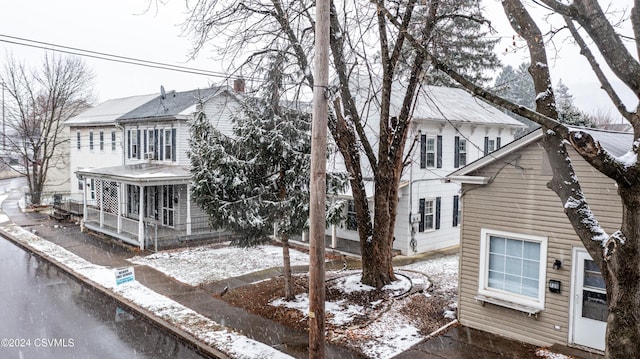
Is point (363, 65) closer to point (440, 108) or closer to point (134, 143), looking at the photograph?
point (440, 108)

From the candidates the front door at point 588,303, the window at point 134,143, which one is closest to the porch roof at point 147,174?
the window at point 134,143

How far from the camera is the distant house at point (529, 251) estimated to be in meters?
8.53

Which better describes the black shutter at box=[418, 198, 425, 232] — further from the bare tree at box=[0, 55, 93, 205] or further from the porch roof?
the bare tree at box=[0, 55, 93, 205]

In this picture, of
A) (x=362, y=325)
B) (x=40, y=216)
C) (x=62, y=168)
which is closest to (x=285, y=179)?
(x=362, y=325)

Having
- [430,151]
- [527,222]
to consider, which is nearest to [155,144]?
[430,151]

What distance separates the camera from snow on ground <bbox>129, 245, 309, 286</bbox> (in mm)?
14984

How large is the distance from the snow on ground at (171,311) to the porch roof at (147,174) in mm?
3768

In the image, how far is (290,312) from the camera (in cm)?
1123

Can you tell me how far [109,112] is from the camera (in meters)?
30.1

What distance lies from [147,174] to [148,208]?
498 centimetres

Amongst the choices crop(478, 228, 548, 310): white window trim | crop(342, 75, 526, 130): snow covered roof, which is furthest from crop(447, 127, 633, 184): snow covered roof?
crop(342, 75, 526, 130): snow covered roof

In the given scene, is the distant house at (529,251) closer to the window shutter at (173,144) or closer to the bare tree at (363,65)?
the bare tree at (363,65)

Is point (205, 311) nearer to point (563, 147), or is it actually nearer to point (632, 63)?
point (563, 147)

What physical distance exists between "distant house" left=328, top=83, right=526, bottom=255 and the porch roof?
7.20 m
